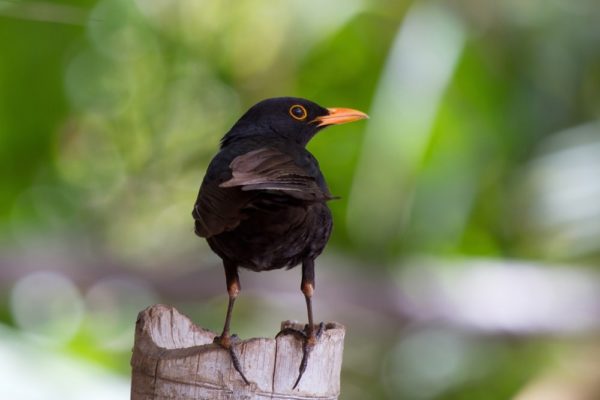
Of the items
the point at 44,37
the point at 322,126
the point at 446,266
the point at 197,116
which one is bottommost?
the point at 322,126

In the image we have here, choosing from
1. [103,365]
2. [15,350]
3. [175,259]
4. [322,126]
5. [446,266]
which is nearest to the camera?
[322,126]

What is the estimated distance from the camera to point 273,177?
3.25 m

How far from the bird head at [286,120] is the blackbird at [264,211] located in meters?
0.15

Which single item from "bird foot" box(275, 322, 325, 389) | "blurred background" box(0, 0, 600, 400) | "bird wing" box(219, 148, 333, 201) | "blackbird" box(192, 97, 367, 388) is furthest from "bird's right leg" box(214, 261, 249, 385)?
"blurred background" box(0, 0, 600, 400)

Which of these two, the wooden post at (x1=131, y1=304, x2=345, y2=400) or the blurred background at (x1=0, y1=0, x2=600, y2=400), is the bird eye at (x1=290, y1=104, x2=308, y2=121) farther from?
the blurred background at (x1=0, y1=0, x2=600, y2=400)

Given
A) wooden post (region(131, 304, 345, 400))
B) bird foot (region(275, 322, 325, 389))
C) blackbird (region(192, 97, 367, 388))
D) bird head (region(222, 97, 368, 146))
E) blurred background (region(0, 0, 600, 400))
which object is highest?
blurred background (region(0, 0, 600, 400))

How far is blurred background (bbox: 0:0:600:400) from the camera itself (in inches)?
307

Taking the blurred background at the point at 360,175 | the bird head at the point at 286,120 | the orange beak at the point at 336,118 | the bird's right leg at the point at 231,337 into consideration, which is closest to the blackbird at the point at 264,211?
the bird's right leg at the point at 231,337

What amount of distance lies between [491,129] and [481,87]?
402 millimetres

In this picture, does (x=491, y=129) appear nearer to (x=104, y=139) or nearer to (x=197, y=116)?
(x=197, y=116)

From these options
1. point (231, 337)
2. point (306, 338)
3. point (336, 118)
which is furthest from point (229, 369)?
point (336, 118)

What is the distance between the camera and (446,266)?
7887 mm

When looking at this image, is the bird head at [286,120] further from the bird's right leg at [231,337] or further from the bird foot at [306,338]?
the bird foot at [306,338]

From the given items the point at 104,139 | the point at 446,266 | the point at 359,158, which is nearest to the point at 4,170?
the point at 104,139
